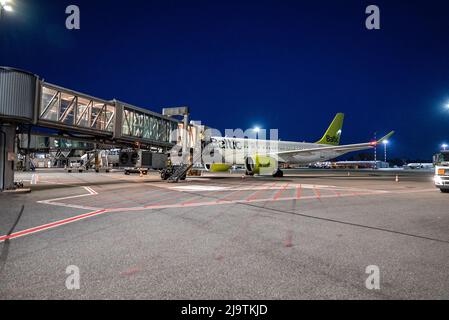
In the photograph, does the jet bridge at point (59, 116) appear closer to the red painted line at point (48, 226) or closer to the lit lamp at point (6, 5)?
A: the lit lamp at point (6, 5)

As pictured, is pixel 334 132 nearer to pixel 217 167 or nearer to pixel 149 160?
pixel 217 167

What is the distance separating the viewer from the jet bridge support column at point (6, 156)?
562 inches

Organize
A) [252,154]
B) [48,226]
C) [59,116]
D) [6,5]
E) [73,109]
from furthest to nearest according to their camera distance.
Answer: [252,154] < [73,109] < [59,116] < [6,5] < [48,226]

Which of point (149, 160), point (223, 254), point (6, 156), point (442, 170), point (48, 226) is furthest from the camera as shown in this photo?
point (149, 160)

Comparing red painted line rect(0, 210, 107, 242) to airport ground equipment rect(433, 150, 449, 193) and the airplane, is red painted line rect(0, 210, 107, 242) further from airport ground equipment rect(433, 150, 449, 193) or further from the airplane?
the airplane

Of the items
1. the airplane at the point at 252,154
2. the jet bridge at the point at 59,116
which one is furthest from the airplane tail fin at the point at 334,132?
the jet bridge at the point at 59,116

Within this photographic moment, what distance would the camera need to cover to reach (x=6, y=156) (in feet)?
46.9

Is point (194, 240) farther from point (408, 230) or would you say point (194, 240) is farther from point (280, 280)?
point (408, 230)

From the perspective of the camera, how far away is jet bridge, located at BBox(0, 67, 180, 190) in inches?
550

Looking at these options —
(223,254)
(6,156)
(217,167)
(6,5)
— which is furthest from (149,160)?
(223,254)

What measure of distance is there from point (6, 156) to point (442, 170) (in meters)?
24.6

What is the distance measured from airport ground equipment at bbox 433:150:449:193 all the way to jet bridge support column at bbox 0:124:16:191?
24.5 m

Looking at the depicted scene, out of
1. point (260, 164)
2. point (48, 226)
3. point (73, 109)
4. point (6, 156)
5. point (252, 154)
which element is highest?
point (73, 109)

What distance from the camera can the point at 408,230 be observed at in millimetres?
6617
